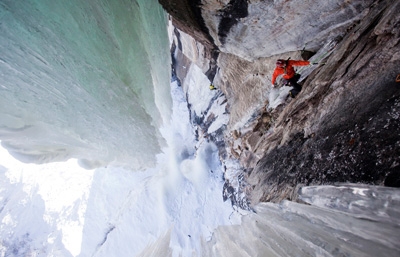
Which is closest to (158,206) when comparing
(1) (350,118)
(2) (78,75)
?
(2) (78,75)

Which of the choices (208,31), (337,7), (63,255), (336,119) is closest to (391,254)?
(336,119)

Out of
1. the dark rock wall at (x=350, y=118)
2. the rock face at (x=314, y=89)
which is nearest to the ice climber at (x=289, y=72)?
the rock face at (x=314, y=89)

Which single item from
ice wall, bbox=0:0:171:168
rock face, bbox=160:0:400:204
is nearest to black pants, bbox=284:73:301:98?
rock face, bbox=160:0:400:204

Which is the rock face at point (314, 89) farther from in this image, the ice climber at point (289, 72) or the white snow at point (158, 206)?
the white snow at point (158, 206)

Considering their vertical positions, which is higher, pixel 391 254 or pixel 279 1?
pixel 279 1

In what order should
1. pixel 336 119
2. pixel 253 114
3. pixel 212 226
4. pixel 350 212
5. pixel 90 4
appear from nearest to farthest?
pixel 350 212 < pixel 336 119 < pixel 90 4 < pixel 253 114 < pixel 212 226

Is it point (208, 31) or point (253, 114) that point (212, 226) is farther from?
point (208, 31)

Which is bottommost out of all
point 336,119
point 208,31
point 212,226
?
point 212,226
